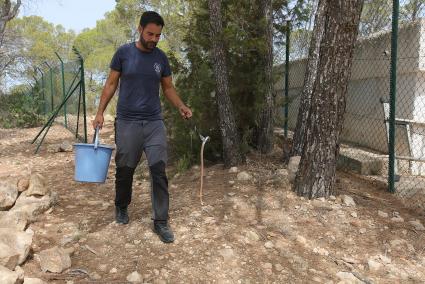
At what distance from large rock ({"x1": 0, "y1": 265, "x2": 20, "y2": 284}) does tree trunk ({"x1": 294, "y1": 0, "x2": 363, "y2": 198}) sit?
2.49 m

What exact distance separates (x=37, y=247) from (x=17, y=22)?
32408 millimetres

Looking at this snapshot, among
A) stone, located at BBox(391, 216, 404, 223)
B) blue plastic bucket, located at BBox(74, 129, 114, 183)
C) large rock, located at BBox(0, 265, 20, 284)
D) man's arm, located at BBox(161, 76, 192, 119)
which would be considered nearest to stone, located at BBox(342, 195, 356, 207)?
stone, located at BBox(391, 216, 404, 223)

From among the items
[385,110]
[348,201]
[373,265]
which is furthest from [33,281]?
[385,110]

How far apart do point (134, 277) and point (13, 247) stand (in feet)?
2.83

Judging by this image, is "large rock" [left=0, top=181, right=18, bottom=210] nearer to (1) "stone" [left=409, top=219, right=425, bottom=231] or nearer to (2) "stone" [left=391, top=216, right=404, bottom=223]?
(2) "stone" [left=391, top=216, right=404, bottom=223]

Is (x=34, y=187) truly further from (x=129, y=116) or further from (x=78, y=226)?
(x=129, y=116)

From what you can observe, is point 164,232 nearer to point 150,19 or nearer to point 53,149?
point 150,19

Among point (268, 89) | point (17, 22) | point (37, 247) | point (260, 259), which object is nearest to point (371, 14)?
point (268, 89)

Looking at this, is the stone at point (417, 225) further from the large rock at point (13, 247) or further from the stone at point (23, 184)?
the stone at point (23, 184)

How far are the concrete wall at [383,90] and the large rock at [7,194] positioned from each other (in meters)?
3.29

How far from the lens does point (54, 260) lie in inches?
120

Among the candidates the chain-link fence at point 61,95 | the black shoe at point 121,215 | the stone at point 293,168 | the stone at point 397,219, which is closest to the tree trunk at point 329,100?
the stone at point 293,168

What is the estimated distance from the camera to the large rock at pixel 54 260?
301 cm

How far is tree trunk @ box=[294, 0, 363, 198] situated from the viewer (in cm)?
376
